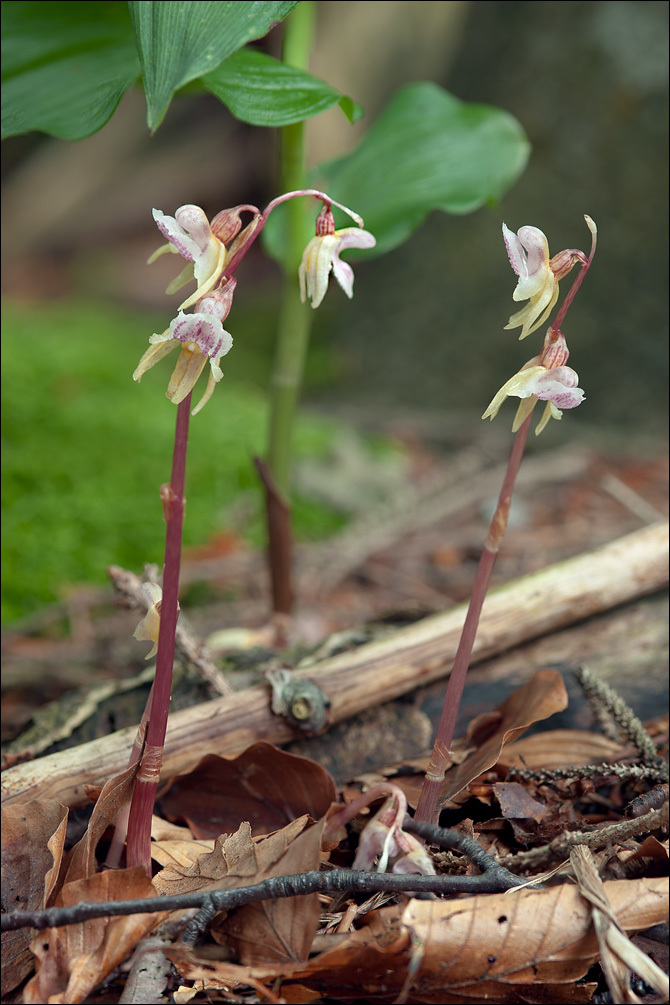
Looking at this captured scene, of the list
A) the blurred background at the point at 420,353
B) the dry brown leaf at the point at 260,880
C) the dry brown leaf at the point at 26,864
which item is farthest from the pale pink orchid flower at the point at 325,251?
the blurred background at the point at 420,353

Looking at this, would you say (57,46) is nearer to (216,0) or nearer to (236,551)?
(216,0)

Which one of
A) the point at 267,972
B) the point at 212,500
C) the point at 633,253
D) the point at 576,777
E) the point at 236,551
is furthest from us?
the point at 633,253

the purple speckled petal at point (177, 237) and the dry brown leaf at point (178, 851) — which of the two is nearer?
the purple speckled petal at point (177, 237)

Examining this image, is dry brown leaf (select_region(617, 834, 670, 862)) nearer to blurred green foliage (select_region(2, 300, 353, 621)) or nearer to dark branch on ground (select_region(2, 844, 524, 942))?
dark branch on ground (select_region(2, 844, 524, 942))

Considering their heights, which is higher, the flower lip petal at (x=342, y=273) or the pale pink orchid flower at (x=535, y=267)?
the pale pink orchid flower at (x=535, y=267)

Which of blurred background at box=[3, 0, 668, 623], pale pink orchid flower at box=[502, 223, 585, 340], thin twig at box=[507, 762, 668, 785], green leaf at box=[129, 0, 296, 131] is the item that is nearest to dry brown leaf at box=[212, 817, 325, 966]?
thin twig at box=[507, 762, 668, 785]

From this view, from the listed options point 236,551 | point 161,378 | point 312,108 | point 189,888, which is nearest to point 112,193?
point 161,378

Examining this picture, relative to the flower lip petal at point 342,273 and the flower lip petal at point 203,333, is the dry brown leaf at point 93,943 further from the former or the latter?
the flower lip petal at point 342,273

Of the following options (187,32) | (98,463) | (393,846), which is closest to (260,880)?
(393,846)
